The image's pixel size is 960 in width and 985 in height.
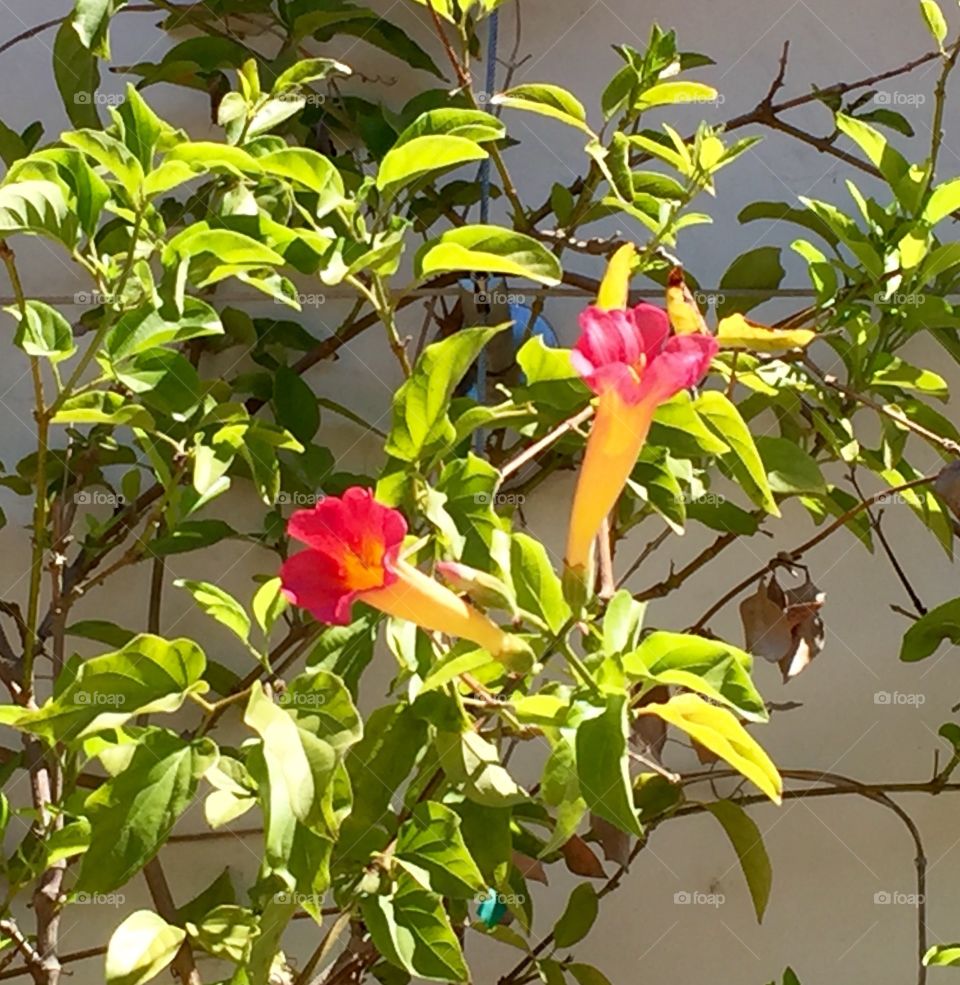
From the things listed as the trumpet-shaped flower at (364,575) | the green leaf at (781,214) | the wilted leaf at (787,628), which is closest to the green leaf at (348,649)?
the trumpet-shaped flower at (364,575)

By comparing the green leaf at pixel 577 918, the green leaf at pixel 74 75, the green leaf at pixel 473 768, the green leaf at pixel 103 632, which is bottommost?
the green leaf at pixel 577 918

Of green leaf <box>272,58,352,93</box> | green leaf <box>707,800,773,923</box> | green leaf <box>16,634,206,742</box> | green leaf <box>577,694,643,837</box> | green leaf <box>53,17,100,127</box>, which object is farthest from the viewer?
green leaf <box>53,17,100,127</box>

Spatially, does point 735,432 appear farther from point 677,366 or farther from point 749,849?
point 749,849

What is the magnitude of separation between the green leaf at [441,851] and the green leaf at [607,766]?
0.57 feet

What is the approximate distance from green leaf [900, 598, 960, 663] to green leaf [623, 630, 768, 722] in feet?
1.58

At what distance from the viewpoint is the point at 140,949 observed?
74cm

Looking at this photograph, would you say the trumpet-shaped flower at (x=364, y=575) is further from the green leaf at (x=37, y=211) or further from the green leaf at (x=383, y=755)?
the green leaf at (x=37, y=211)

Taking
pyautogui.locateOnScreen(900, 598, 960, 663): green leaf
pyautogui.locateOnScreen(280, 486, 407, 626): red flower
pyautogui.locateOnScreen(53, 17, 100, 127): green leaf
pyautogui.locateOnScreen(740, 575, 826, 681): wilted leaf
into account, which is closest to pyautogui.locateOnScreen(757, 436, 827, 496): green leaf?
pyautogui.locateOnScreen(740, 575, 826, 681): wilted leaf

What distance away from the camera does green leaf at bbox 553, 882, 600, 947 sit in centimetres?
106

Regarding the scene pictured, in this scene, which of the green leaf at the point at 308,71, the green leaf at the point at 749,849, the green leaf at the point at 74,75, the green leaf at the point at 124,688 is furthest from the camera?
the green leaf at the point at 74,75

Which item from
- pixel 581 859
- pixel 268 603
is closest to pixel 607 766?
pixel 268 603

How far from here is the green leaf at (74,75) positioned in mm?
1147

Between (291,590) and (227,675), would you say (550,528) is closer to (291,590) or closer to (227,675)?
(227,675)

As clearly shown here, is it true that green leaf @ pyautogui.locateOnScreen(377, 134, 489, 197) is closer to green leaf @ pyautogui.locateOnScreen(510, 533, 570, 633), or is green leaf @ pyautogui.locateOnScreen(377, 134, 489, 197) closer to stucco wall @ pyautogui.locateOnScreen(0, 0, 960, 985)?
green leaf @ pyautogui.locateOnScreen(510, 533, 570, 633)
